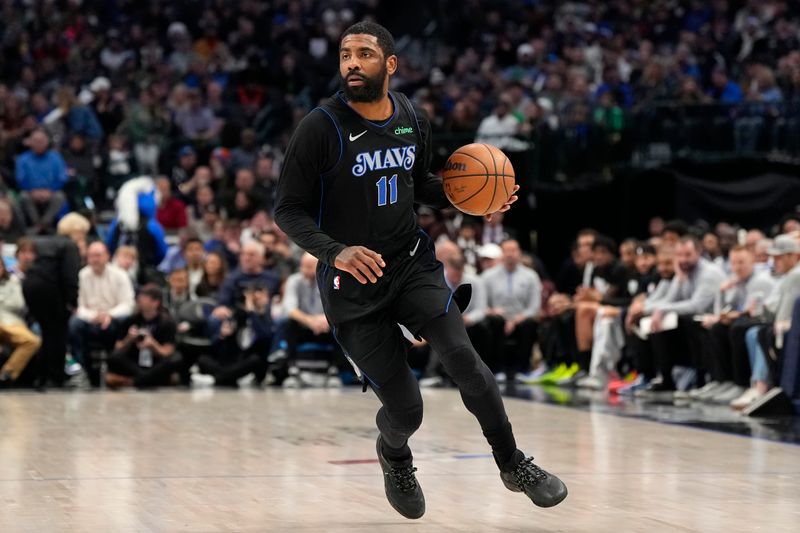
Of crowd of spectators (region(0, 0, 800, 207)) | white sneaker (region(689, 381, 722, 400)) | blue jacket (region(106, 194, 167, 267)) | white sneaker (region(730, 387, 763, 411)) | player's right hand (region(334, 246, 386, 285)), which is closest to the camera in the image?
player's right hand (region(334, 246, 386, 285))

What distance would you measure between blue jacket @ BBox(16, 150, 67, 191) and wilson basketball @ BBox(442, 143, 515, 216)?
11834 mm

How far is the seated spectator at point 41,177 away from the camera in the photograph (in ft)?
54.2

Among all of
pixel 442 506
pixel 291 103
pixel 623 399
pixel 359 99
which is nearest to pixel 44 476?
pixel 442 506

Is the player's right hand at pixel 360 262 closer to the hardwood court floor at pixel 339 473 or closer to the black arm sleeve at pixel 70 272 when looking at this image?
the hardwood court floor at pixel 339 473

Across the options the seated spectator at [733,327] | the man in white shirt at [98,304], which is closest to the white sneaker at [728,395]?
the seated spectator at [733,327]

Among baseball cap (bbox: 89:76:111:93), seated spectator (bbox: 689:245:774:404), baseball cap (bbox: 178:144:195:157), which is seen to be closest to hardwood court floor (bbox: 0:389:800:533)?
seated spectator (bbox: 689:245:774:404)

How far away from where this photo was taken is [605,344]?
13.8 m

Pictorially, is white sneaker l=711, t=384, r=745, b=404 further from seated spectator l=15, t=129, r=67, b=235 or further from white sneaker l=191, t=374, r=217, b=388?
seated spectator l=15, t=129, r=67, b=235

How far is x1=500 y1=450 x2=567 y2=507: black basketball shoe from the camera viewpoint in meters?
5.58

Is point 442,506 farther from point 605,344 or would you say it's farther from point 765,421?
point 605,344

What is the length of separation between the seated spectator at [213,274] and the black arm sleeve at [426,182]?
29.2 ft

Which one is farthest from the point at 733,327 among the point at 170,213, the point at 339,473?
the point at 170,213

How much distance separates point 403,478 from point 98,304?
29.1 feet

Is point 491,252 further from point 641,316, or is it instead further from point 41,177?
point 41,177
